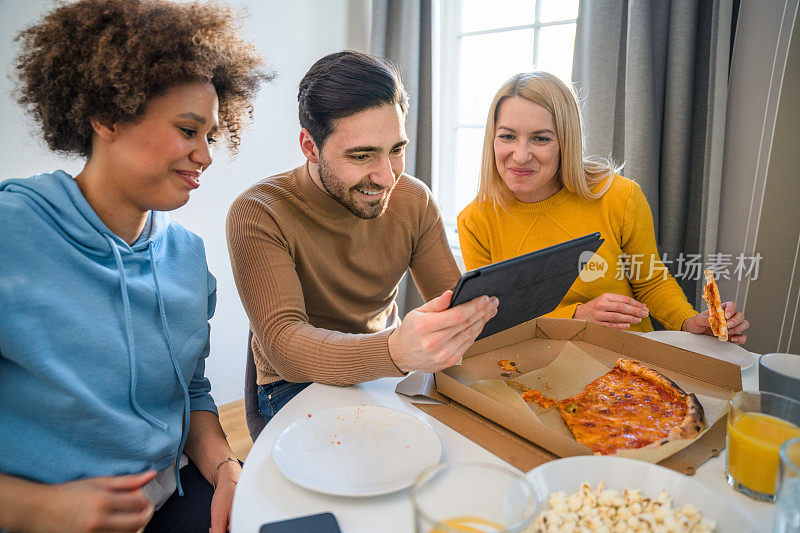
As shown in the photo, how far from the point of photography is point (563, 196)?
1956 mm

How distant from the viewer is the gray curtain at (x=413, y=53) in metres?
3.04

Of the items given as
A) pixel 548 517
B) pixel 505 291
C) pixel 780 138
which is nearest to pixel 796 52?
pixel 780 138

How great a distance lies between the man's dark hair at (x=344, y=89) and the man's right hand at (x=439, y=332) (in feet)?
1.98

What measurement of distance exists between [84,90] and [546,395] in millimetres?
1077

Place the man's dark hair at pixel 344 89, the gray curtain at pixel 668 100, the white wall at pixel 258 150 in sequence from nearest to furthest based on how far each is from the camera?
1. the man's dark hair at pixel 344 89
2. the gray curtain at pixel 668 100
3. the white wall at pixel 258 150

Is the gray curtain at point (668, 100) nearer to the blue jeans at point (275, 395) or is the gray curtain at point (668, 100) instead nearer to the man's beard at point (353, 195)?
the man's beard at point (353, 195)

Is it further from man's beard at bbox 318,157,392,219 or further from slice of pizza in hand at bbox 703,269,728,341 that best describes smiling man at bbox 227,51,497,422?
slice of pizza in hand at bbox 703,269,728,341

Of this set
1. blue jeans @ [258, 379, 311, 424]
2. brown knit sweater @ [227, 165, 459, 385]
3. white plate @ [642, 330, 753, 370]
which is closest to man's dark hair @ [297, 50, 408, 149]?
brown knit sweater @ [227, 165, 459, 385]

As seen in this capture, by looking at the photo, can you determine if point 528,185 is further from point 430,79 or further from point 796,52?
point 430,79

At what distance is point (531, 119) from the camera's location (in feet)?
6.02

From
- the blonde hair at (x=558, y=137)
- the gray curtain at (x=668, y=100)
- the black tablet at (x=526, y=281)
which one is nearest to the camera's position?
the black tablet at (x=526, y=281)

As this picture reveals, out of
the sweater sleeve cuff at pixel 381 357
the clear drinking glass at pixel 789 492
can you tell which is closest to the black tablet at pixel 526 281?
the sweater sleeve cuff at pixel 381 357

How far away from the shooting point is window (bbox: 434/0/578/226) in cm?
292

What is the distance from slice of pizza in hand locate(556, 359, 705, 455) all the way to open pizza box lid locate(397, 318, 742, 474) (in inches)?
1.1
